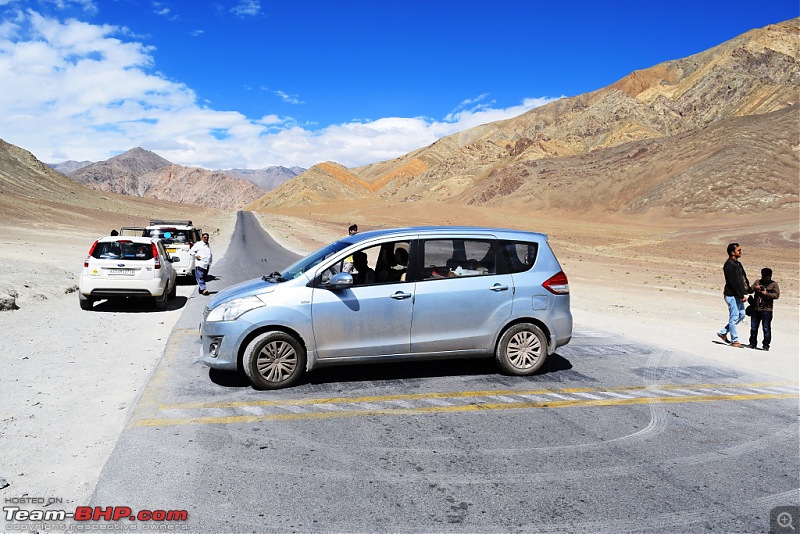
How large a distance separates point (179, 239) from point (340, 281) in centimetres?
1415

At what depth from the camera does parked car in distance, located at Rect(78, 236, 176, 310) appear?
37.8ft

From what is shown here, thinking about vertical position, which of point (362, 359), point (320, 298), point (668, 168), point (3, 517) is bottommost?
point (3, 517)

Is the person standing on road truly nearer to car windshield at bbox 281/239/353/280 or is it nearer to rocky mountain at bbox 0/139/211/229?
car windshield at bbox 281/239/353/280

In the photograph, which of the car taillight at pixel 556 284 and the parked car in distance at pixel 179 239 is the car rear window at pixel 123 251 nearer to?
the parked car in distance at pixel 179 239

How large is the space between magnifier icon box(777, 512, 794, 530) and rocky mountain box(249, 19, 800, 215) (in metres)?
69.2

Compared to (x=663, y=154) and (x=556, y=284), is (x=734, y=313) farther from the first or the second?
(x=663, y=154)

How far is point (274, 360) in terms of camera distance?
652 centimetres

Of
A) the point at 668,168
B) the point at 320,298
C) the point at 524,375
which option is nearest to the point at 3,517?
the point at 320,298

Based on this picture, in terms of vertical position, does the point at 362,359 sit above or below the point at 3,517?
above

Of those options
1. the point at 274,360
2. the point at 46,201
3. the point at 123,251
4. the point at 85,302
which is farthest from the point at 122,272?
the point at 46,201

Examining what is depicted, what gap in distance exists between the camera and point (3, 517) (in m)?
3.75

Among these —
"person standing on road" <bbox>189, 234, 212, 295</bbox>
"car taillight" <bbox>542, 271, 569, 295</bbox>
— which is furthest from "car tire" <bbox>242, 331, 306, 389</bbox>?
"person standing on road" <bbox>189, 234, 212, 295</bbox>

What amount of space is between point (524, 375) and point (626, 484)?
2946 millimetres

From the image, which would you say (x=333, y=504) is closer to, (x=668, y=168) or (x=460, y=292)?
(x=460, y=292)
